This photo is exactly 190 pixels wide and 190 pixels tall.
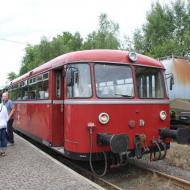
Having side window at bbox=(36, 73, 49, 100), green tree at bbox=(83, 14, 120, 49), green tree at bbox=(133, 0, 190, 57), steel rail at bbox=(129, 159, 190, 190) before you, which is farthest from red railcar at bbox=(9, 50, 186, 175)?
green tree at bbox=(83, 14, 120, 49)

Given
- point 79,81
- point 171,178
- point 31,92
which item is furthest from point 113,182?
point 31,92

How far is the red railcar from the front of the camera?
30.4 feet

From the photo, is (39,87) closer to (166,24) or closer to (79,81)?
(79,81)

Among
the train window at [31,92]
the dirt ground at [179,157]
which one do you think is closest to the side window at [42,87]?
the train window at [31,92]

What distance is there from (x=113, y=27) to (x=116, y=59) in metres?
42.5

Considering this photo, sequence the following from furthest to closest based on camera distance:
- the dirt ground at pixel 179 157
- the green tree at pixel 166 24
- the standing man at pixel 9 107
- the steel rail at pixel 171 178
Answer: the green tree at pixel 166 24 → the standing man at pixel 9 107 → the dirt ground at pixel 179 157 → the steel rail at pixel 171 178

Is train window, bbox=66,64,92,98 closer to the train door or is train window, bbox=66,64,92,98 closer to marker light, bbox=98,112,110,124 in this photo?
marker light, bbox=98,112,110,124

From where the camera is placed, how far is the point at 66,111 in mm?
9781

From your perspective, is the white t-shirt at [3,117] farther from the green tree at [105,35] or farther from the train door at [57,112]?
the green tree at [105,35]

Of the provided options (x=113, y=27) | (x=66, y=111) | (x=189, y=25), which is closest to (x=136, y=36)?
(x=189, y=25)

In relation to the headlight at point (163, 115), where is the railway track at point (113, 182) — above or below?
below

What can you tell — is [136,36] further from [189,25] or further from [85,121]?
[85,121]

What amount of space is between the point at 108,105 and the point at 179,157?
3874mm

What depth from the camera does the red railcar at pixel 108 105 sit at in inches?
365
